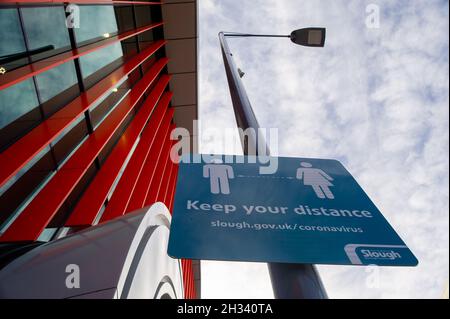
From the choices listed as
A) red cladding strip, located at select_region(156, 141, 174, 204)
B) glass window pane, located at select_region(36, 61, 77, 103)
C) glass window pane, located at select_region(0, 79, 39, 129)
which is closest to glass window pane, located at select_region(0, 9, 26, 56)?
glass window pane, located at select_region(0, 79, 39, 129)

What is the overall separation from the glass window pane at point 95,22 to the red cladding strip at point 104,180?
2.81m

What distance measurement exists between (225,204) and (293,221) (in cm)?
44

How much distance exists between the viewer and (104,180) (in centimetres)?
725

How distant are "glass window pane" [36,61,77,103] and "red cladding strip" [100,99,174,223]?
292 cm

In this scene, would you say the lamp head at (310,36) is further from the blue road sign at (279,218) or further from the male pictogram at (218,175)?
the male pictogram at (218,175)

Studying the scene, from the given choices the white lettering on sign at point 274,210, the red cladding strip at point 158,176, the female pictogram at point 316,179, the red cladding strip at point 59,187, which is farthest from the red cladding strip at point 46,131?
the female pictogram at point 316,179

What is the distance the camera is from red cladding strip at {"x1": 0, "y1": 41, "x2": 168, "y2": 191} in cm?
431

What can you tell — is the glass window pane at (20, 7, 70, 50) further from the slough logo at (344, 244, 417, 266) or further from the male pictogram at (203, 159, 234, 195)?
the slough logo at (344, 244, 417, 266)

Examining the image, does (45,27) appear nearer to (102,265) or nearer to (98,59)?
(98,59)

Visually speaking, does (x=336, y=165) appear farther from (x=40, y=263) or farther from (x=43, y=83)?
(x=43, y=83)

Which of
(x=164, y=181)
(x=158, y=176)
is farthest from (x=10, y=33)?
(x=164, y=181)

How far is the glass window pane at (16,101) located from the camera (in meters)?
4.64

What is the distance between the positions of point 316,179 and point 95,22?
26.3 ft
